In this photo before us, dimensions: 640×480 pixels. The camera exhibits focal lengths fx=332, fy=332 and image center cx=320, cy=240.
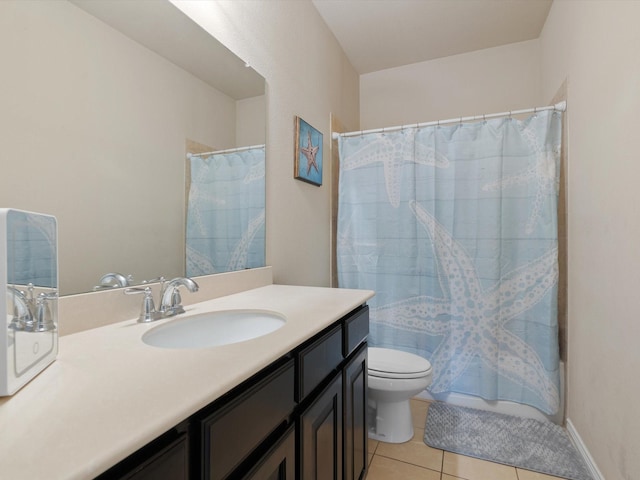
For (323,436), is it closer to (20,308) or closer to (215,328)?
(215,328)

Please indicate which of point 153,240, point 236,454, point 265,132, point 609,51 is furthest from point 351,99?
point 236,454

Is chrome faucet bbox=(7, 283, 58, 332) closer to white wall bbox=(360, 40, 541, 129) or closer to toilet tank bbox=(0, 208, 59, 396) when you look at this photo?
toilet tank bbox=(0, 208, 59, 396)

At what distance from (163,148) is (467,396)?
2178mm

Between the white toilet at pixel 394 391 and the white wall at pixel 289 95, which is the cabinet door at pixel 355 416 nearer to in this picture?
the white toilet at pixel 394 391

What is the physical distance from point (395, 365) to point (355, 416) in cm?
61

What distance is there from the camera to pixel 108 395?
513 millimetres

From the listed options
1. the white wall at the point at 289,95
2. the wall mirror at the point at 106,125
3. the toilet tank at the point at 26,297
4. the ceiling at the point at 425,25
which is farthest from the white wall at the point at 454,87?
the toilet tank at the point at 26,297

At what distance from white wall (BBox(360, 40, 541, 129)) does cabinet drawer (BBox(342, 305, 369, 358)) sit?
2141 millimetres

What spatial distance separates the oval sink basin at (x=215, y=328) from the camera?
0.96 m

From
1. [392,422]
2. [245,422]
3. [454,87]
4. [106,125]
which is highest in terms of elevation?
[454,87]

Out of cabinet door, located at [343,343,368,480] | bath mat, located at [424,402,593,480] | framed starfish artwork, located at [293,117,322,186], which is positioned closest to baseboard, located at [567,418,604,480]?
bath mat, located at [424,402,593,480]

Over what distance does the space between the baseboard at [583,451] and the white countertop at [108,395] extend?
152 cm

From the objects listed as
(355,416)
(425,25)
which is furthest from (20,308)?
(425,25)

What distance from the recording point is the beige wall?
3.77ft
